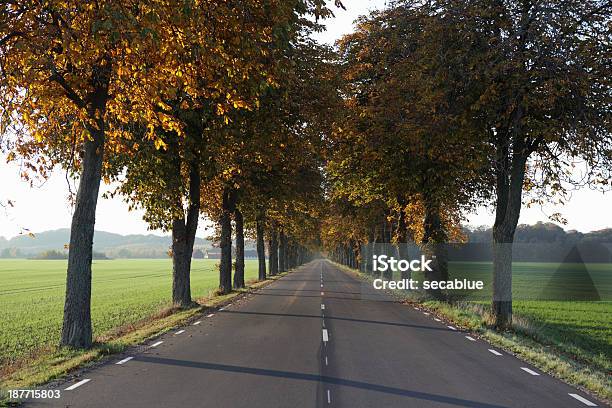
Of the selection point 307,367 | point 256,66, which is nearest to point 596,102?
point 256,66

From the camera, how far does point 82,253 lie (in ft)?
37.9

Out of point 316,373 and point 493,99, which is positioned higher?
point 493,99

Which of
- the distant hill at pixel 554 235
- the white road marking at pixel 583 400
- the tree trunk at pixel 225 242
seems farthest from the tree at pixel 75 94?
the distant hill at pixel 554 235

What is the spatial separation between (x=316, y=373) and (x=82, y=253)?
6087 millimetres

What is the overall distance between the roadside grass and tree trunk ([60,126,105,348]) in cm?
945

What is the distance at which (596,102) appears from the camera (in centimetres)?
1292

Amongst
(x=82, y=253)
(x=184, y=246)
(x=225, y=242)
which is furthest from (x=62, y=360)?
(x=225, y=242)

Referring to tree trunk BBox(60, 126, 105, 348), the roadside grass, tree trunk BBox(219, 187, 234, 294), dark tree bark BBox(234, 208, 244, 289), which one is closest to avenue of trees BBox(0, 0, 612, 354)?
tree trunk BBox(60, 126, 105, 348)

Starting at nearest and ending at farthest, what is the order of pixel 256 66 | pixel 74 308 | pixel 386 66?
pixel 256 66
pixel 74 308
pixel 386 66

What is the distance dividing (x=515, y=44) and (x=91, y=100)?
34.0 feet

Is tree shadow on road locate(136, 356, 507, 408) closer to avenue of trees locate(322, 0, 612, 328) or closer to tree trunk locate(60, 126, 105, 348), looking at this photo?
tree trunk locate(60, 126, 105, 348)

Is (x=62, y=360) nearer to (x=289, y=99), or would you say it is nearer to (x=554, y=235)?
(x=289, y=99)

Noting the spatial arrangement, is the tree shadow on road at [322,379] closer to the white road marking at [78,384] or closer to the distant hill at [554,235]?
the white road marking at [78,384]

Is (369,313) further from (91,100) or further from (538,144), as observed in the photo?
(91,100)
